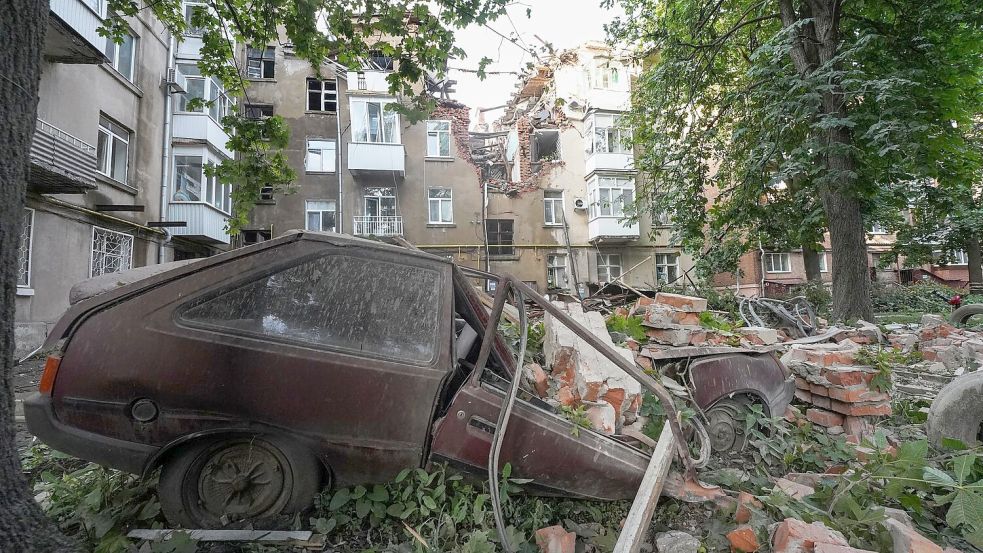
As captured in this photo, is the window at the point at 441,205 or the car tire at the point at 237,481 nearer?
the car tire at the point at 237,481

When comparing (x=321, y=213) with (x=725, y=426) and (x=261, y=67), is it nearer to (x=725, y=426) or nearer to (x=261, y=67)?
(x=261, y=67)

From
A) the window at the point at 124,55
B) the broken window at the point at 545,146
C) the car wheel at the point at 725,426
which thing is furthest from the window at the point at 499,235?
the car wheel at the point at 725,426

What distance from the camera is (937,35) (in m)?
6.57

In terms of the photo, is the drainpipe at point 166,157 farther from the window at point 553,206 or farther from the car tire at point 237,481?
the window at point 553,206

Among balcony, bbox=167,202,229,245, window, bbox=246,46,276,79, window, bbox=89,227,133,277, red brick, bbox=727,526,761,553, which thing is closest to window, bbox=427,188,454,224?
balcony, bbox=167,202,229,245

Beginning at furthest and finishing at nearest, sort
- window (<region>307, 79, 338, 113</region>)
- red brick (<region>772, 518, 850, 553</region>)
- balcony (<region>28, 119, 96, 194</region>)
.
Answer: window (<region>307, 79, 338, 113</region>) < balcony (<region>28, 119, 96, 194</region>) < red brick (<region>772, 518, 850, 553</region>)

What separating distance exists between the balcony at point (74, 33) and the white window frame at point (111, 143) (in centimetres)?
176

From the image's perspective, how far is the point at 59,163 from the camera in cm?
795

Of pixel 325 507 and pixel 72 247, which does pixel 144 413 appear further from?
pixel 72 247

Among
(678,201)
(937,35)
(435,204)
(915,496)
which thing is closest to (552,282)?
(435,204)

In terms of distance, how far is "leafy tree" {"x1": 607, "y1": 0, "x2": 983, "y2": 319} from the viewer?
629 cm

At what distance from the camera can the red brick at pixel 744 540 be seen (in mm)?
1926

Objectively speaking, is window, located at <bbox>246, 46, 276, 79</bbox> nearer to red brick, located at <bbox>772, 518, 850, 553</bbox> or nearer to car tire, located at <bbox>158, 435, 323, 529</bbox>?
car tire, located at <bbox>158, 435, 323, 529</bbox>

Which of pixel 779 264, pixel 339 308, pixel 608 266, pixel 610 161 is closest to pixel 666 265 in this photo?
pixel 608 266
